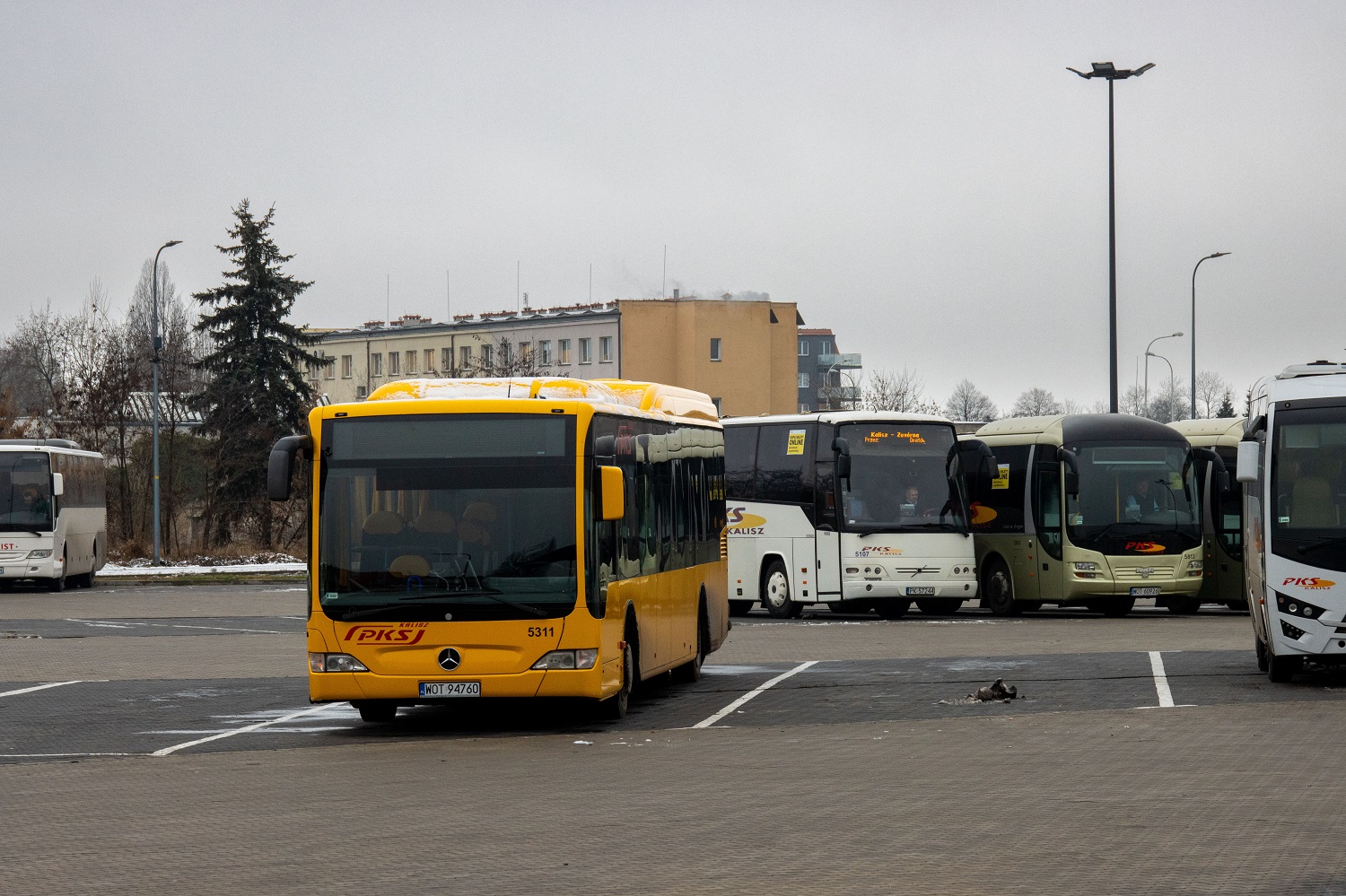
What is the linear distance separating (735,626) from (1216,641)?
8.68 m

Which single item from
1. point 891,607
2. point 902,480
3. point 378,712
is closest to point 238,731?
point 378,712

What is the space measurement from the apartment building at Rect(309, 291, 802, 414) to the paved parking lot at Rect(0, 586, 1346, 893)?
7962 cm

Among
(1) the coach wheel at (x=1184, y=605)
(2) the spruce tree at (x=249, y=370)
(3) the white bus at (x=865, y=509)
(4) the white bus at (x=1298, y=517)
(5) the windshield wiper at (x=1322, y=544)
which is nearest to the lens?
(4) the white bus at (x=1298, y=517)

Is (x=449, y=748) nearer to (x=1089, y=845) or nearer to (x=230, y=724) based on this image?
(x=230, y=724)

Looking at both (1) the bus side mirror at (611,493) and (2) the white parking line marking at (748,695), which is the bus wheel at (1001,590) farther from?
(1) the bus side mirror at (611,493)

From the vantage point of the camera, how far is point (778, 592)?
32312mm

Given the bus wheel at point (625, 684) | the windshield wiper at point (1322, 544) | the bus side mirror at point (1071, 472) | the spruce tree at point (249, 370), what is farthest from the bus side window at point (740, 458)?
the spruce tree at point (249, 370)

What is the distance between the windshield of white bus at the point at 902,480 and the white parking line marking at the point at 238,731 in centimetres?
1452

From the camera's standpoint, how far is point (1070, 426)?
103ft

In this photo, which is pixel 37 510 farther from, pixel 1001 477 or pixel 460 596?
pixel 460 596

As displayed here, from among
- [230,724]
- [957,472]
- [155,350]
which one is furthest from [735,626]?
[155,350]

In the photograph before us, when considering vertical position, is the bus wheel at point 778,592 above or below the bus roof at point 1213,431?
below

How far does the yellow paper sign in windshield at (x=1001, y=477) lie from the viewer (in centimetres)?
3183

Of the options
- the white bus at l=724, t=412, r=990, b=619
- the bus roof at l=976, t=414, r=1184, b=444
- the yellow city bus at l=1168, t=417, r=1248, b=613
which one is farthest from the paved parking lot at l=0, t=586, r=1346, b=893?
the bus roof at l=976, t=414, r=1184, b=444
